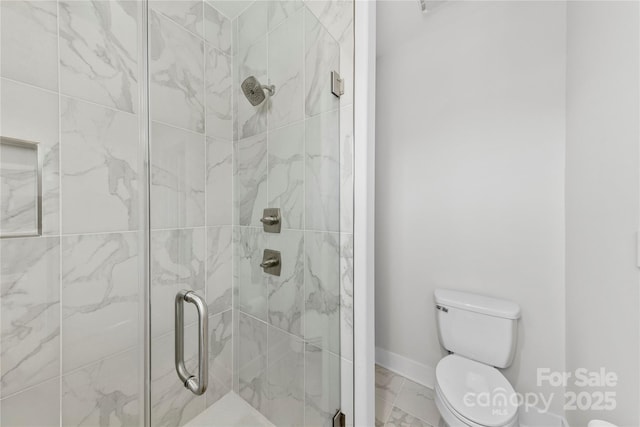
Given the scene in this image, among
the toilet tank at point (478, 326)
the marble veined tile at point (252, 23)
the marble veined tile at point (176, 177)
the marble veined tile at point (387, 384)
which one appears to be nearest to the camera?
the marble veined tile at point (176, 177)

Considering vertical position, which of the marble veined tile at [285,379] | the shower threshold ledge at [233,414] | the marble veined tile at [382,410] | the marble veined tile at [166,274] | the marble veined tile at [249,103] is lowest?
the marble veined tile at [382,410]

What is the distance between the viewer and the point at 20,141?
695 mm

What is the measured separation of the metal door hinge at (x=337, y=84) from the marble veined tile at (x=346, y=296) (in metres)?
0.59

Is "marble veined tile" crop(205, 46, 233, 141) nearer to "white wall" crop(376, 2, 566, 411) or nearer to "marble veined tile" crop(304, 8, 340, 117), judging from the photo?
"marble veined tile" crop(304, 8, 340, 117)

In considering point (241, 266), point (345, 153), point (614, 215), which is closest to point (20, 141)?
point (241, 266)

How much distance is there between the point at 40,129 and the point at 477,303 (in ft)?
6.57

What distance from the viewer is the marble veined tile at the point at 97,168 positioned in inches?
30.5

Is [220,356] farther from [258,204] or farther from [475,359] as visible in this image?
[475,359]

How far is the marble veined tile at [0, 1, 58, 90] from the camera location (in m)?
0.68

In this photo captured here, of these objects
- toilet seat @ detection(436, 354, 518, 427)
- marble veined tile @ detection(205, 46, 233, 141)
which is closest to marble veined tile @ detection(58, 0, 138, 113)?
marble veined tile @ detection(205, 46, 233, 141)

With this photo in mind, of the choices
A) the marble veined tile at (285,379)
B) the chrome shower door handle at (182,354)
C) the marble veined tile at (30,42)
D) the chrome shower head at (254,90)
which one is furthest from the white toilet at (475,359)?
the marble veined tile at (30,42)

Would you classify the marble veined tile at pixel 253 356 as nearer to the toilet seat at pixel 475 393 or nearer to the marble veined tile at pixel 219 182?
the marble veined tile at pixel 219 182

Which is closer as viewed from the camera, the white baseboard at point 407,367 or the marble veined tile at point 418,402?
the marble veined tile at point 418,402

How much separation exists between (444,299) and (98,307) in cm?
165
